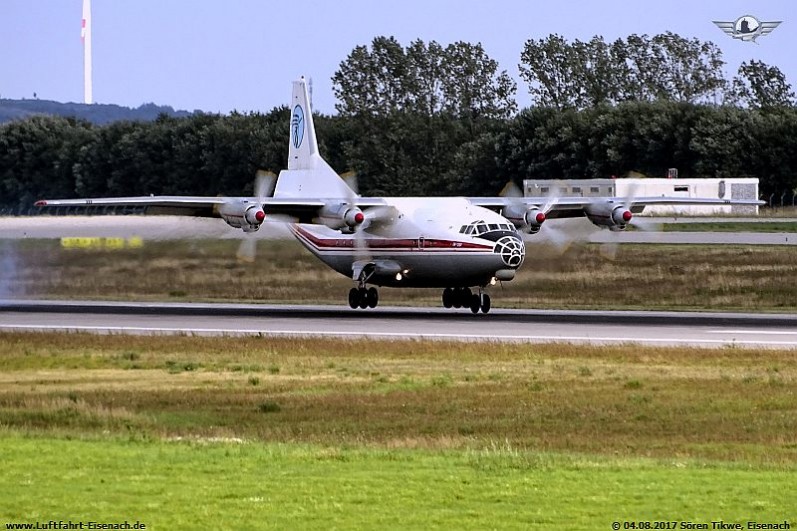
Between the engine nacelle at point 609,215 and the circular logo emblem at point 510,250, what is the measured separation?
527 cm

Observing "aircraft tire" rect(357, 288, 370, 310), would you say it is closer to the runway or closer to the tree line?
the runway

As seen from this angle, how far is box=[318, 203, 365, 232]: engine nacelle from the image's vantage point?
44.6 metres

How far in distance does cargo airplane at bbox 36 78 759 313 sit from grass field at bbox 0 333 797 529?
8.53m

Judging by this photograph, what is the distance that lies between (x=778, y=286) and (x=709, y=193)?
105 feet

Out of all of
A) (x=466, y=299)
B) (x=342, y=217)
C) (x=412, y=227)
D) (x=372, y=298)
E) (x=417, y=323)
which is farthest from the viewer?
(x=372, y=298)

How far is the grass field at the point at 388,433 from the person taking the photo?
12477 mm

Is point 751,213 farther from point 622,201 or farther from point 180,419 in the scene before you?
point 180,419

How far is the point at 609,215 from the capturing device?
1855 inches

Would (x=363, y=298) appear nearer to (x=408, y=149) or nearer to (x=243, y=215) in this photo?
(x=243, y=215)

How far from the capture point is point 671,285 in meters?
56.4

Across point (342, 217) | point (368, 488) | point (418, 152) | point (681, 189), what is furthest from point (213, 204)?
point (418, 152)

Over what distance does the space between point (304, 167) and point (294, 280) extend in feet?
18.1

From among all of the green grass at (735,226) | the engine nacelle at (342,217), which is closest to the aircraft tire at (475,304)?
the engine nacelle at (342,217)

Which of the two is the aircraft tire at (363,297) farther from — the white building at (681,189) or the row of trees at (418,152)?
the row of trees at (418,152)
